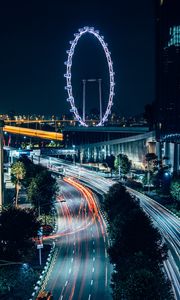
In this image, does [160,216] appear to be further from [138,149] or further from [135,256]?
[138,149]

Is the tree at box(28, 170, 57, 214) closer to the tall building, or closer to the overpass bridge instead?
the overpass bridge

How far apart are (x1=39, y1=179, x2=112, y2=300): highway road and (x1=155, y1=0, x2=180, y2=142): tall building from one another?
37.0 m

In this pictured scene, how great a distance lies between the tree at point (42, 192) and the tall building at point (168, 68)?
37.9 meters

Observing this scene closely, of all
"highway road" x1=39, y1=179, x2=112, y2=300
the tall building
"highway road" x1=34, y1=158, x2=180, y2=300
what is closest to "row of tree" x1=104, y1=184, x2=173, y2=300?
"highway road" x1=34, y1=158, x2=180, y2=300

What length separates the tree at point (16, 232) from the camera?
31.8m

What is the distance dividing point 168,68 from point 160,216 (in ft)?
173

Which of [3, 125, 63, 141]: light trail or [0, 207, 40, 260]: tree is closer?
[0, 207, 40, 260]: tree

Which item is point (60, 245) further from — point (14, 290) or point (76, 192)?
point (76, 192)

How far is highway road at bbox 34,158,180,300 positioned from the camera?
33.3 m

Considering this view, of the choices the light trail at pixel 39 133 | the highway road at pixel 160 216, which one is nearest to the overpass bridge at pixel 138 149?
the highway road at pixel 160 216

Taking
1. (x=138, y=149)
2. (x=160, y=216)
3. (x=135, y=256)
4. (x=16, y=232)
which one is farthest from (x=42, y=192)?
(x=138, y=149)

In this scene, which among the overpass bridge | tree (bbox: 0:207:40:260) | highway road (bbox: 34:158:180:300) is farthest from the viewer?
the overpass bridge

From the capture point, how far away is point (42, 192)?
51.6 m

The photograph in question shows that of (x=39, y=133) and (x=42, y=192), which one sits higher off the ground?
(x=39, y=133)
